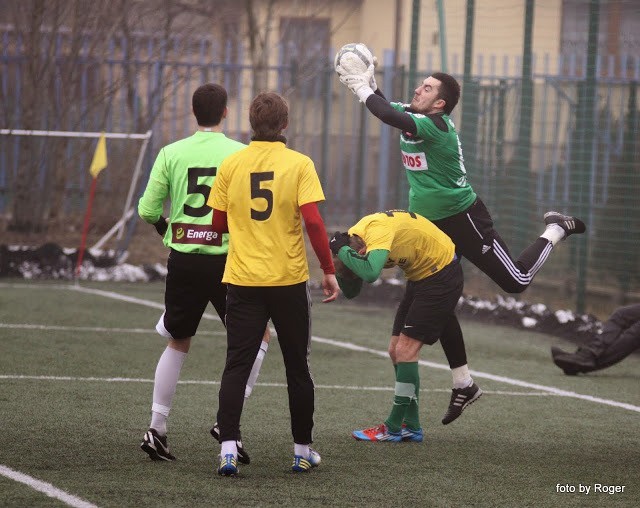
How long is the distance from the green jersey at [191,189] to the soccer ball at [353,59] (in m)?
1.19

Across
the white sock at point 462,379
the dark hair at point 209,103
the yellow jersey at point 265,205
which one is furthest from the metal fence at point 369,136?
the yellow jersey at point 265,205

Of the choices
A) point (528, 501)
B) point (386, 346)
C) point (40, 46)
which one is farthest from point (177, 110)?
point (528, 501)

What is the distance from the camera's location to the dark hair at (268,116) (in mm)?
6680

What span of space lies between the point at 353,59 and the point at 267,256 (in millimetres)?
1851

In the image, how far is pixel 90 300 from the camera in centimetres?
1425

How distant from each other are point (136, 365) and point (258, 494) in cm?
421

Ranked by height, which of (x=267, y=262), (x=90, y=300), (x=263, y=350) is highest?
(x=267, y=262)

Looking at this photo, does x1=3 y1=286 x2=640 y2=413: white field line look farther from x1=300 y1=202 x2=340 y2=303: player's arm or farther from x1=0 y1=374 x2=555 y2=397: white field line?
x1=300 y1=202 x2=340 y2=303: player's arm

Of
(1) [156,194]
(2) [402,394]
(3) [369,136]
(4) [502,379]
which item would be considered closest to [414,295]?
(2) [402,394]

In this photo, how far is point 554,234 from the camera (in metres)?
9.24

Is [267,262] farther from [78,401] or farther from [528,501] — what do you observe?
[78,401]

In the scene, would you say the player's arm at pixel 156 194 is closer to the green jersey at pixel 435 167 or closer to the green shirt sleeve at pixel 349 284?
the green shirt sleeve at pixel 349 284

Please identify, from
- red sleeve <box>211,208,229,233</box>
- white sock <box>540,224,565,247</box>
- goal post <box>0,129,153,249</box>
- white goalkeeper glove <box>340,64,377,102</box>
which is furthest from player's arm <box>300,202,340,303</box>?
goal post <box>0,129,153,249</box>

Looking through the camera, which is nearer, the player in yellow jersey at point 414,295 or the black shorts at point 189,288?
the black shorts at point 189,288
